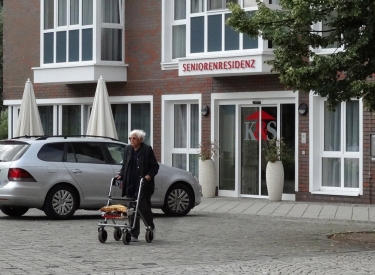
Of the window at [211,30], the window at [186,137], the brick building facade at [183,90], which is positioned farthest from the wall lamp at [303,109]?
the window at [186,137]

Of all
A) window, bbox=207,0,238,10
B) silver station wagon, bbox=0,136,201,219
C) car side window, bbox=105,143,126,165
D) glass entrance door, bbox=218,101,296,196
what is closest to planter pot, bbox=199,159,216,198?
glass entrance door, bbox=218,101,296,196

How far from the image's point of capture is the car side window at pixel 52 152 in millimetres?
19844

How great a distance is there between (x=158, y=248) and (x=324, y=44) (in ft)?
14.7

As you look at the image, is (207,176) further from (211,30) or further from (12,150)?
(12,150)

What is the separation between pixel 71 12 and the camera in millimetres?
31516

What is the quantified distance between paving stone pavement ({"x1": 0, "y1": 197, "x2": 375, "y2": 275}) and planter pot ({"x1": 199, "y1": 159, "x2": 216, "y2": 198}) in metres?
5.50

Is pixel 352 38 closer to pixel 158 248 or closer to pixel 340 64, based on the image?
pixel 340 64

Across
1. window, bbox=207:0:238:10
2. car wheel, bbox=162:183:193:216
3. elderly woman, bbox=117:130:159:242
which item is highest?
window, bbox=207:0:238:10

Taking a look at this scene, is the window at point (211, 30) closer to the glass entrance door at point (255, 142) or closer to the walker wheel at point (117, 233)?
the glass entrance door at point (255, 142)

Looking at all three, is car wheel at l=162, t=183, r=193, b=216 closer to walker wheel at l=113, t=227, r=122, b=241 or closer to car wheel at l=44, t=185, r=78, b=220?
car wheel at l=44, t=185, r=78, b=220

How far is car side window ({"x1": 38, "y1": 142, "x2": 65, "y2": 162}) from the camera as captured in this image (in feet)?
65.1

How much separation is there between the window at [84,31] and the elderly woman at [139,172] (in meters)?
14.7

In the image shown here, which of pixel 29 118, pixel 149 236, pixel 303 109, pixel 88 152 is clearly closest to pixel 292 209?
pixel 303 109

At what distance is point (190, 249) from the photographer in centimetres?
1456
